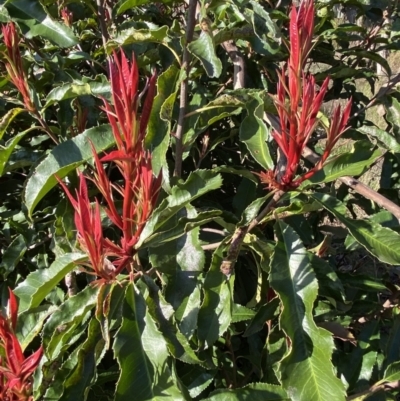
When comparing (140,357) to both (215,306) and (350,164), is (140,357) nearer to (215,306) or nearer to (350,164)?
(215,306)

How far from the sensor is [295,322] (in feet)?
4.35

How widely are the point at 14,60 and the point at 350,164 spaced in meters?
1.03

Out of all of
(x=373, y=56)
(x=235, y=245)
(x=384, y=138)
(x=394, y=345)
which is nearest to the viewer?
(x=235, y=245)

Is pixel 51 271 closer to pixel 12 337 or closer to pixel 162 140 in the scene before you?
pixel 12 337

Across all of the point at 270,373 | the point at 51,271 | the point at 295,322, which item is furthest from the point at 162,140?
the point at 270,373

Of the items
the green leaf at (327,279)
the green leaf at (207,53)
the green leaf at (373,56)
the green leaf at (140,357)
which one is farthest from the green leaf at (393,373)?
the green leaf at (373,56)

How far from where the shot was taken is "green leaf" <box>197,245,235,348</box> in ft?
4.50

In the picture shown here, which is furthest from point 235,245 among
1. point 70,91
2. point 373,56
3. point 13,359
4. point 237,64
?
point 373,56

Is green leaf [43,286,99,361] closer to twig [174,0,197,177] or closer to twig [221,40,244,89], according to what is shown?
twig [174,0,197,177]

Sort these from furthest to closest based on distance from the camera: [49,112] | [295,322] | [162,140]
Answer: [49,112] → [162,140] → [295,322]

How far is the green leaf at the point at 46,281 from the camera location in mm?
1271

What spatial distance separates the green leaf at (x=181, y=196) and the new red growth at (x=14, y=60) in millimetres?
670

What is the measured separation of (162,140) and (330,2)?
3.96 ft

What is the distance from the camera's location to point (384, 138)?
227 cm
